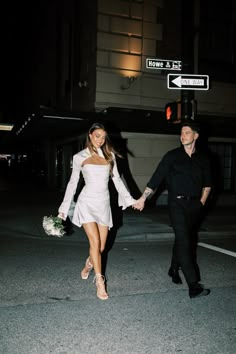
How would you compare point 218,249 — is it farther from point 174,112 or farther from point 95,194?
point 95,194

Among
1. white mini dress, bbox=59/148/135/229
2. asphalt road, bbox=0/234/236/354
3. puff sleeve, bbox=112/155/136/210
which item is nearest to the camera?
asphalt road, bbox=0/234/236/354

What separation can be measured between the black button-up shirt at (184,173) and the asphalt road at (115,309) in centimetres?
126

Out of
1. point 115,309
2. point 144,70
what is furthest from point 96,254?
point 144,70

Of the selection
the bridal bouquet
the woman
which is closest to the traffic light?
the woman

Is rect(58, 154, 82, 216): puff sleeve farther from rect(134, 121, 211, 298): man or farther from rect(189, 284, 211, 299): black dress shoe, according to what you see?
rect(189, 284, 211, 299): black dress shoe

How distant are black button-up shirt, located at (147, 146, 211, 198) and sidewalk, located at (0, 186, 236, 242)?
410 centimetres

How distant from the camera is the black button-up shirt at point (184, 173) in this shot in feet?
15.6

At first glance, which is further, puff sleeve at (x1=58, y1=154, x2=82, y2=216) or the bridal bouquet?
the bridal bouquet

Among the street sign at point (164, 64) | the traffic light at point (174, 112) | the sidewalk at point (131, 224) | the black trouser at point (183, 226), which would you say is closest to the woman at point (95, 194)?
the black trouser at point (183, 226)

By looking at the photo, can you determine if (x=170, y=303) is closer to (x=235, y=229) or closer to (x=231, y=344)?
(x=231, y=344)

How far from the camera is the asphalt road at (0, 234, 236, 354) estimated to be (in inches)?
138

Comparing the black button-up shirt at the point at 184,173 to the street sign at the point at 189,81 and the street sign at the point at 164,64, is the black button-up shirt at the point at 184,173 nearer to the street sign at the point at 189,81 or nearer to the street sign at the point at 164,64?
the street sign at the point at 189,81

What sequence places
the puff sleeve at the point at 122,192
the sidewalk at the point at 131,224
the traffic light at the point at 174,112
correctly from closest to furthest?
the puff sleeve at the point at 122,192
the sidewalk at the point at 131,224
the traffic light at the point at 174,112

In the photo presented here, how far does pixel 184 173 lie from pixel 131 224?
570 centimetres
